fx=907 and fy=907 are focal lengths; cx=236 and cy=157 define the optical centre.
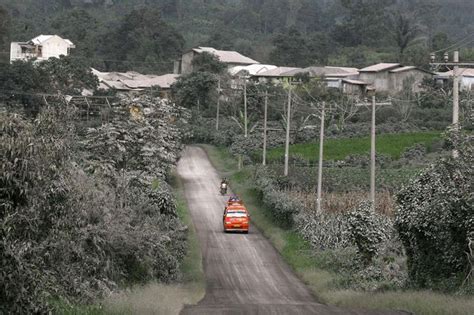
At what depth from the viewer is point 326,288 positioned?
34.8 metres

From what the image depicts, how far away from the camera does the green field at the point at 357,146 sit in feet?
260

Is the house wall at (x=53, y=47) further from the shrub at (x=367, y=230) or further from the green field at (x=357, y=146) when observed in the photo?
the shrub at (x=367, y=230)

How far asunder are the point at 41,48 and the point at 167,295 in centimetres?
10805

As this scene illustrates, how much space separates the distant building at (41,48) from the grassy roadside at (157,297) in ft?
299

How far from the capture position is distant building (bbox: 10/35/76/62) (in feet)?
423

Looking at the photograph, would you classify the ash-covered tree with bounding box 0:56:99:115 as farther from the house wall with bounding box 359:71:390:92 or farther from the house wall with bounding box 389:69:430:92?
the house wall with bounding box 389:69:430:92

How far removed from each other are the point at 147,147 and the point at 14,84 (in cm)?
2614

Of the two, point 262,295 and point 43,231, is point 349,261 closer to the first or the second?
point 262,295

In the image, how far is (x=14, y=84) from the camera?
74.4m

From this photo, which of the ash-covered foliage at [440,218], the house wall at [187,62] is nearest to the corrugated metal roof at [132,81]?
the house wall at [187,62]

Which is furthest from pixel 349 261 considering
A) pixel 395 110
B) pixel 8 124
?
pixel 395 110

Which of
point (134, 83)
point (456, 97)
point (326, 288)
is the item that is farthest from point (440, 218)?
point (134, 83)

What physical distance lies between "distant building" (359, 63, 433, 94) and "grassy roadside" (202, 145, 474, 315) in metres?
51.1

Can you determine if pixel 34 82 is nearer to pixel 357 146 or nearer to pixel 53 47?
pixel 357 146
